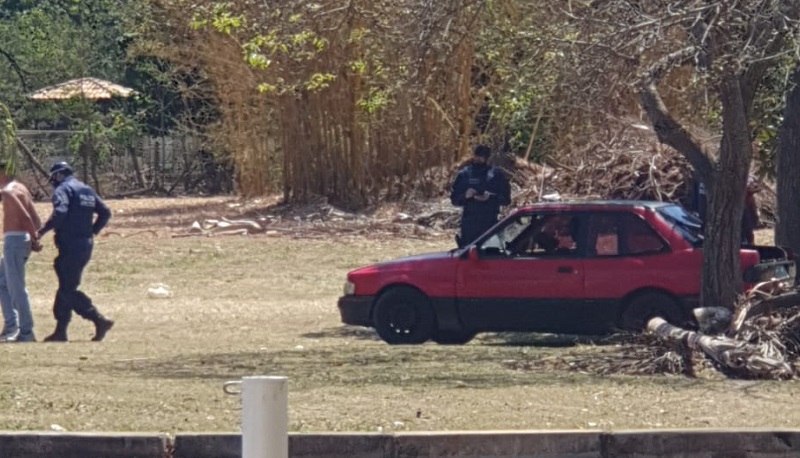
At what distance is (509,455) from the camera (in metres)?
8.24

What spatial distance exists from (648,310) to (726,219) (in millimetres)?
1561

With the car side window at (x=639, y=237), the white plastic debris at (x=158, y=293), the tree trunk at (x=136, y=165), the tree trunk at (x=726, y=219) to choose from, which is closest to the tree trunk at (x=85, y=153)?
the tree trunk at (x=136, y=165)

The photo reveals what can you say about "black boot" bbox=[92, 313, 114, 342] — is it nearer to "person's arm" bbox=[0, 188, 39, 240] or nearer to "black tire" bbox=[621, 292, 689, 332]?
"person's arm" bbox=[0, 188, 39, 240]

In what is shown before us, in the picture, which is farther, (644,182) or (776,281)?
(644,182)

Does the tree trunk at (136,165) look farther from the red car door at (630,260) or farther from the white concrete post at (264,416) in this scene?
the white concrete post at (264,416)

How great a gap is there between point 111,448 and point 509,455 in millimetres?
2230

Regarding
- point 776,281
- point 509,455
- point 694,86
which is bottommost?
point 509,455

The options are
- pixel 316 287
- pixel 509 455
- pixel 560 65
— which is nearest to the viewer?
pixel 509 455

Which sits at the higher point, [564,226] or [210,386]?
[564,226]

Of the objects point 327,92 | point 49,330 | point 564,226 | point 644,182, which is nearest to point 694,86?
point 564,226

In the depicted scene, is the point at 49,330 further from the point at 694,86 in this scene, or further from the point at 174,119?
the point at 174,119

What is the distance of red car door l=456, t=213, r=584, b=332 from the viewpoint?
13.5m

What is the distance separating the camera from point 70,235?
14.3 m

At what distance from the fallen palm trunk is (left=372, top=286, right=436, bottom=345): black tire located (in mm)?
3509
